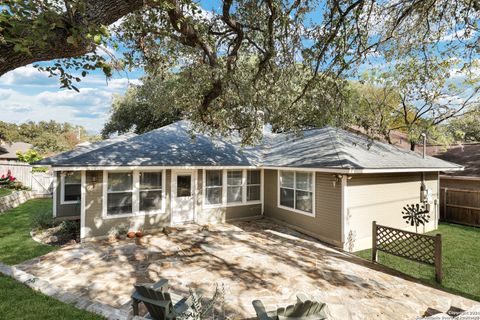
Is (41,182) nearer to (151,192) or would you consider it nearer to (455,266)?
(151,192)

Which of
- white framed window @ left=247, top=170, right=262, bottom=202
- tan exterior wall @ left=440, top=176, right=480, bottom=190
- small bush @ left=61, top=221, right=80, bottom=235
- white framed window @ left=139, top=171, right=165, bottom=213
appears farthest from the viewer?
tan exterior wall @ left=440, top=176, right=480, bottom=190

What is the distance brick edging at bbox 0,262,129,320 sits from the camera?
434cm

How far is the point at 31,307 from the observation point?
4.56m

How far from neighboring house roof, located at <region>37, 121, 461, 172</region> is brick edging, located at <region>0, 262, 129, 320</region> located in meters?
3.31

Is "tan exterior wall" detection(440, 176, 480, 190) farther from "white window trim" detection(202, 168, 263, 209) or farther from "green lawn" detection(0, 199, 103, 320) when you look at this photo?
"green lawn" detection(0, 199, 103, 320)

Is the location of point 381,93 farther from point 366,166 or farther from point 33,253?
point 33,253

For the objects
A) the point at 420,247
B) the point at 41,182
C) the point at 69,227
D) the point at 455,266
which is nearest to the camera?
the point at 420,247

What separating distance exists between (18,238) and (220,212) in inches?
272

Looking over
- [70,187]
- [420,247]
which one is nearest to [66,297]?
[70,187]

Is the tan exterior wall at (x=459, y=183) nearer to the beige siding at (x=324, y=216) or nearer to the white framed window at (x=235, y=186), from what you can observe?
the beige siding at (x=324, y=216)

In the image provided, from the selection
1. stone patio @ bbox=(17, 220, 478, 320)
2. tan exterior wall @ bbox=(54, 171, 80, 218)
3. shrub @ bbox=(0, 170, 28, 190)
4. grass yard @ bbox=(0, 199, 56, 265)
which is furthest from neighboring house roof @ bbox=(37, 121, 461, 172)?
shrub @ bbox=(0, 170, 28, 190)

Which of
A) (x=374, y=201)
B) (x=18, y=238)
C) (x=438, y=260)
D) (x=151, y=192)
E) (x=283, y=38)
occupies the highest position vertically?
(x=283, y=38)

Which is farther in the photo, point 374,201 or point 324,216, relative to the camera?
point 374,201

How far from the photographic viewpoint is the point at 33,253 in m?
7.75
